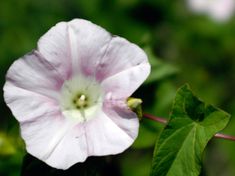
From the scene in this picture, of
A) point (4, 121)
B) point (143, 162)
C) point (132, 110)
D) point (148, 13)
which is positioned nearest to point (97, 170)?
point (132, 110)

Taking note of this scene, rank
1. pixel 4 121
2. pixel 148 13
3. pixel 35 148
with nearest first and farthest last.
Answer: pixel 35 148 < pixel 4 121 < pixel 148 13

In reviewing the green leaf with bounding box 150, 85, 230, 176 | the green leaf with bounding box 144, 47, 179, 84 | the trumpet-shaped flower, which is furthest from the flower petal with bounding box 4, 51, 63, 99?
the green leaf with bounding box 144, 47, 179, 84

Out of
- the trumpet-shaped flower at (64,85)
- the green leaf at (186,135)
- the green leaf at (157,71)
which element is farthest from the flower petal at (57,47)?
the green leaf at (157,71)

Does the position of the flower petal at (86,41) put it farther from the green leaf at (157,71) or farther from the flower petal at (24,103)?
the green leaf at (157,71)

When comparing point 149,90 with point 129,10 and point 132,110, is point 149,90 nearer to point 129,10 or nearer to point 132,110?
point 132,110

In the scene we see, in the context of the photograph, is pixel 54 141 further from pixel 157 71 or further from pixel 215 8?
pixel 215 8

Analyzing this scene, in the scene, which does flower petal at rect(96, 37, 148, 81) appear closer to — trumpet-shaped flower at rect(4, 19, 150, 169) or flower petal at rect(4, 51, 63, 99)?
trumpet-shaped flower at rect(4, 19, 150, 169)
